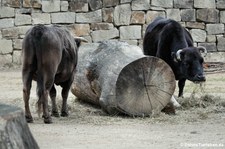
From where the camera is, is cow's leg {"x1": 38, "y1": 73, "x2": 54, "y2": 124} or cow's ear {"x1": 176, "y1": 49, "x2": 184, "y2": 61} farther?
cow's ear {"x1": 176, "y1": 49, "x2": 184, "y2": 61}

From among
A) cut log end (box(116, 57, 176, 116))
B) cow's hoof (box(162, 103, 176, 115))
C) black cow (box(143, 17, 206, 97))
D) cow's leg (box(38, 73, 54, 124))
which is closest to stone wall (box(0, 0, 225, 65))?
black cow (box(143, 17, 206, 97))

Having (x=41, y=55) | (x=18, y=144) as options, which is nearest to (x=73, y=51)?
(x=41, y=55)

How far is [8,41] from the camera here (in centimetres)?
1808

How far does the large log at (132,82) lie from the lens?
28.4 feet

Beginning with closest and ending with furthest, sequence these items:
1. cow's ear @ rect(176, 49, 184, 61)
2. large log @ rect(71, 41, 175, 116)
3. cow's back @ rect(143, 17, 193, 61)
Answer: large log @ rect(71, 41, 175, 116) → cow's ear @ rect(176, 49, 184, 61) → cow's back @ rect(143, 17, 193, 61)

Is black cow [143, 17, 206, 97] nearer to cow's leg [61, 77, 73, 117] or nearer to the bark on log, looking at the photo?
cow's leg [61, 77, 73, 117]

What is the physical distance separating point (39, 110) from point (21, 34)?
10216 millimetres

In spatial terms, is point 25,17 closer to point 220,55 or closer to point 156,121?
point 220,55

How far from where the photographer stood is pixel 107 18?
18516mm

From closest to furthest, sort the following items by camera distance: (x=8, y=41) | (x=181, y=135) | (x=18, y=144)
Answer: (x=18, y=144)
(x=181, y=135)
(x=8, y=41)

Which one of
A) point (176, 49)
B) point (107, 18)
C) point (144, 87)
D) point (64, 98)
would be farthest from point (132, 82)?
point (107, 18)

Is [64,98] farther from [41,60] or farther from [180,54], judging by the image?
[180,54]

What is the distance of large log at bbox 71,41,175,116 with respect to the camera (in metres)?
8.65

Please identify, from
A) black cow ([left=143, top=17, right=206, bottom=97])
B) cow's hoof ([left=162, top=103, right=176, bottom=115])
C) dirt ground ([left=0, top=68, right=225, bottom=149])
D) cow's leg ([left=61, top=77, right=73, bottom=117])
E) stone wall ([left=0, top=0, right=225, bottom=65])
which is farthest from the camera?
stone wall ([left=0, top=0, right=225, bottom=65])
